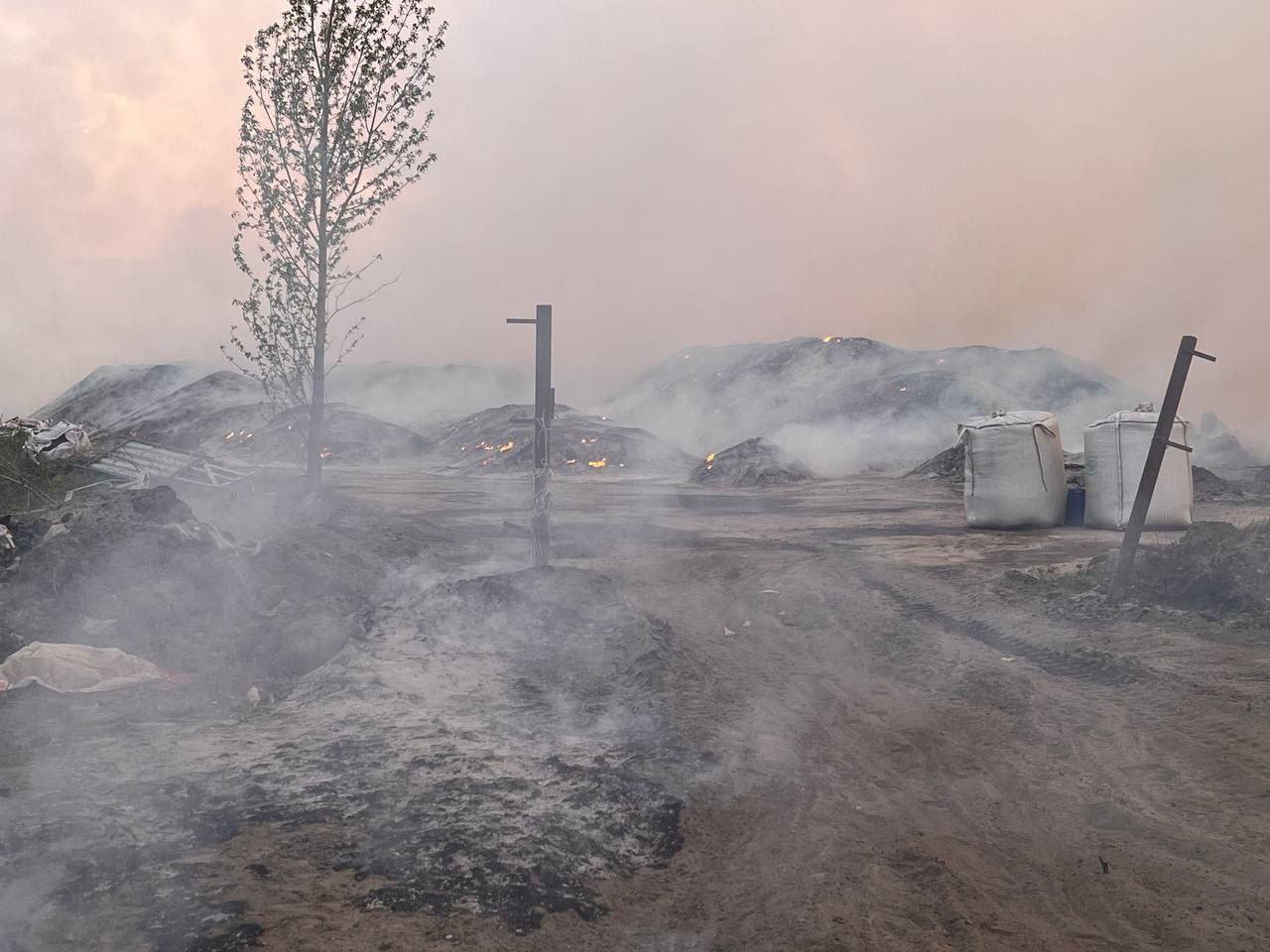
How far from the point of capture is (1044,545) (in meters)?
11.9

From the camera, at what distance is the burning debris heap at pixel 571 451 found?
39.0m

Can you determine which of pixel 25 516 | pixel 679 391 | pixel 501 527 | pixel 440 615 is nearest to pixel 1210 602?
pixel 440 615

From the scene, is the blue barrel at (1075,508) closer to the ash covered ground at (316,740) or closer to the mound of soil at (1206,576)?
the mound of soil at (1206,576)

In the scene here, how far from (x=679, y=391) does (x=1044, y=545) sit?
2603 inches

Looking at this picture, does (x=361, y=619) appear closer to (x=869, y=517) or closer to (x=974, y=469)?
(x=974, y=469)

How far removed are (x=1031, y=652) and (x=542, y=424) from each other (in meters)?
4.98

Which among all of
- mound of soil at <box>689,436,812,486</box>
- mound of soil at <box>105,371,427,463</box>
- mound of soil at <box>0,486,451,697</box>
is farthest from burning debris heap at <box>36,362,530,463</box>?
mound of soil at <box>0,486,451,697</box>

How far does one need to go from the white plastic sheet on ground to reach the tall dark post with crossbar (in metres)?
3.46

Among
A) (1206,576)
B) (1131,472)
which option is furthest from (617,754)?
(1131,472)

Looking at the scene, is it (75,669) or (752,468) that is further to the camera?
(752,468)

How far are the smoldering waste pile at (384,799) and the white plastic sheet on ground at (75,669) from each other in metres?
0.88

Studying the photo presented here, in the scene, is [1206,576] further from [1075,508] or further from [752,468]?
[752,468]

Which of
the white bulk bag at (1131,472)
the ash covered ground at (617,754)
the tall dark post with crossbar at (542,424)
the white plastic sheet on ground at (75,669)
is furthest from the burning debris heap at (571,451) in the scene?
the white plastic sheet on ground at (75,669)

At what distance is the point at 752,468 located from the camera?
29250 mm
